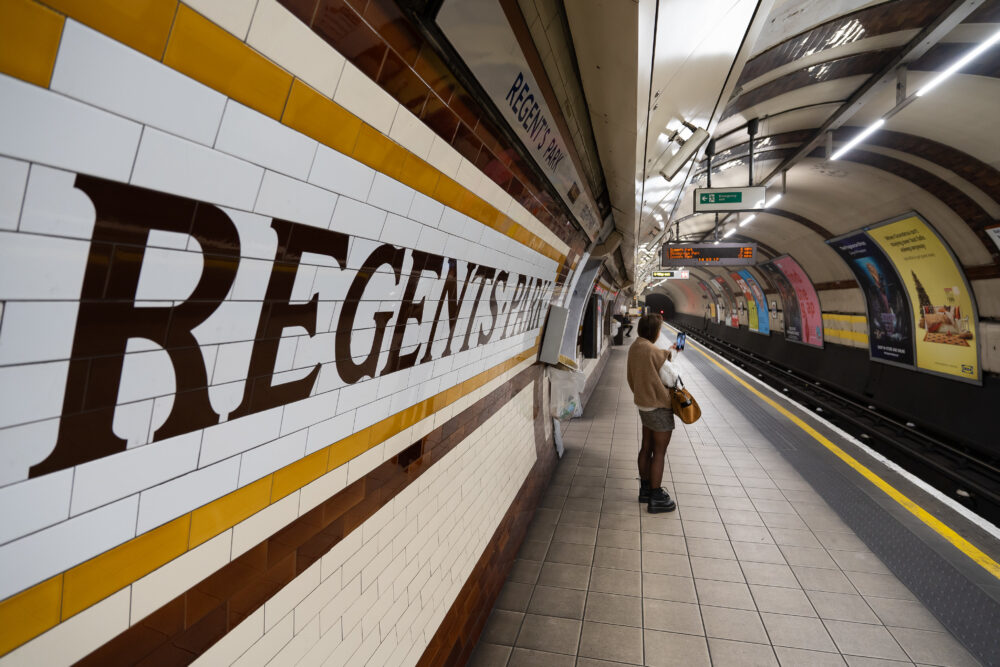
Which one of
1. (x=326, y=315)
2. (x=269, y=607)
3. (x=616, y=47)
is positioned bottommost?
(x=269, y=607)

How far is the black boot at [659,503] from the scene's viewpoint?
4406 millimetres

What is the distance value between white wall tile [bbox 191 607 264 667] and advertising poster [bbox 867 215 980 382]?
9.97 metres

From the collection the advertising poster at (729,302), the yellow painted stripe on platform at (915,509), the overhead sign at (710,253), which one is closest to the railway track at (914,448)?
the yellow painted stripe on platform at (915,509)

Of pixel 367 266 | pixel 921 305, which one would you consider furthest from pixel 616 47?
pixel 921 305

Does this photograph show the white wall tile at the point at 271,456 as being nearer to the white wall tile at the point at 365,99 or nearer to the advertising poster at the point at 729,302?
the white wall tile at the point at 365,99

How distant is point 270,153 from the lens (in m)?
0.99

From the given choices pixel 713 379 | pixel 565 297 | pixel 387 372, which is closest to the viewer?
pixel 387 372

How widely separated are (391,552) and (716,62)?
2.94 m

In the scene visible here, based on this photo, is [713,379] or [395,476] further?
[713,379]

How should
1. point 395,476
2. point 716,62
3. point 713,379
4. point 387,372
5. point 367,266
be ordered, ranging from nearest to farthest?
point 367,266 < point 387,372 < point 395,476 < point 716,62 < point 713,379

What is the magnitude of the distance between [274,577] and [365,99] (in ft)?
4.34

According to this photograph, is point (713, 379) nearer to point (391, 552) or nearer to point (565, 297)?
point (565, 297)

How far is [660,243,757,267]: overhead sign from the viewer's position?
12.2 meters

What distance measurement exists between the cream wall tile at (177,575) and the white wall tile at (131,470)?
0.20 m
